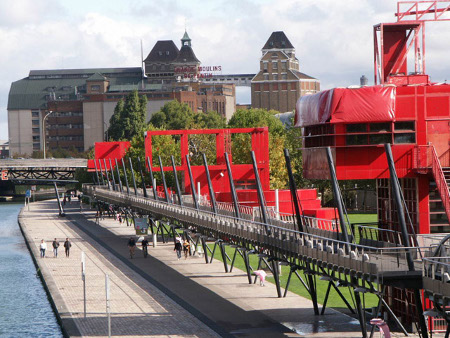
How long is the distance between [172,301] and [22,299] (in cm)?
1071

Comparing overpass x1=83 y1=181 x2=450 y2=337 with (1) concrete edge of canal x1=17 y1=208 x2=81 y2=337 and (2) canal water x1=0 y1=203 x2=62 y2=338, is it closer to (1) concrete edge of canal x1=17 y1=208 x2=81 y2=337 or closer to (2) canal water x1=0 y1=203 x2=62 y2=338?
(1) concrete edge of canal x1=17 y1=208 x2=81 y2=337

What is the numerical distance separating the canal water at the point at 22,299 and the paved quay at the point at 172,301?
2.79 ft

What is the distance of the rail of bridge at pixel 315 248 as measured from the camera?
31781 mm

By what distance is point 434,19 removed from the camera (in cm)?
4297

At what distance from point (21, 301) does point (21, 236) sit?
160ft

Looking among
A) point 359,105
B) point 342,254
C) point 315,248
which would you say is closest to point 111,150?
point 359,105

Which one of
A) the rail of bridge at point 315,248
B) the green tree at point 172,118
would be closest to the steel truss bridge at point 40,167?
the green tree at point 172,118

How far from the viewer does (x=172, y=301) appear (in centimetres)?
4994

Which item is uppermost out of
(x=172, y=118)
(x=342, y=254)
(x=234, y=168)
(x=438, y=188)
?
(x=172, y=118)

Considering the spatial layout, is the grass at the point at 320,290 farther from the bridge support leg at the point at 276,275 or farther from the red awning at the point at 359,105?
the red awning at the point at 359,105

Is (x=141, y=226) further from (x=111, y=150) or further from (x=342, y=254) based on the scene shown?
(x=111, y=150)

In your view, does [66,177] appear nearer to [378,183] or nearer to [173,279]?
[173,279]

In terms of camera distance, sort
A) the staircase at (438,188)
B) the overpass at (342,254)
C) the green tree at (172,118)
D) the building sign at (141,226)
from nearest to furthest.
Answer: the overpass at (342,254) → the staircase at (438,188) → the building sign at (141,226) → the green tree at (172,118)

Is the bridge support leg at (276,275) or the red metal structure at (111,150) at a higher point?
the red metal structure at (111,150)
